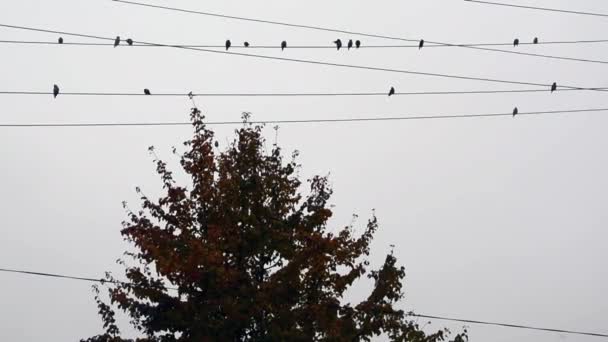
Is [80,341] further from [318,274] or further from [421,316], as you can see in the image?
[421,316]

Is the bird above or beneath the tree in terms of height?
above

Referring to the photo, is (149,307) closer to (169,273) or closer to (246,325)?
(169,273)

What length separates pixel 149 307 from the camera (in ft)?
37.9

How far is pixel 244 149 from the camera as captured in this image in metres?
13.0

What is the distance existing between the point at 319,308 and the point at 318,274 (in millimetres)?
527

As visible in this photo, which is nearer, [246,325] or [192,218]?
[246,325]

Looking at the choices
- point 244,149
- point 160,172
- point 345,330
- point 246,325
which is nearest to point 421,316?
point 345,330

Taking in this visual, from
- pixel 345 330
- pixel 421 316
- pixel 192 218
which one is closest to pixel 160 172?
pixel 192 218

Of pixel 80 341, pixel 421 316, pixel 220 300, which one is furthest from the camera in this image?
pixel 421 316

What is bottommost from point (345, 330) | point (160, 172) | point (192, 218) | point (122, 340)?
point (122, 340)

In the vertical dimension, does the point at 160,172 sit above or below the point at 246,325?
above

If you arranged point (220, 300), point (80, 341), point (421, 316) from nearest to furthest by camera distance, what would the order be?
1. point (220, 300)
2. point (80, 341)
3. point (421, 316)

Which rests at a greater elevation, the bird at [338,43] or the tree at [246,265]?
the bird at [338,43]

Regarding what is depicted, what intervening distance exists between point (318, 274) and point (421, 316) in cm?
203
